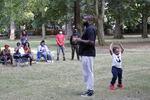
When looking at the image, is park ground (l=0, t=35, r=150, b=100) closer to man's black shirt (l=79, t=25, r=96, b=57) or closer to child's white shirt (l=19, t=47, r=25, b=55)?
child's white shirt (l=19, t=47, r=25, b=55)

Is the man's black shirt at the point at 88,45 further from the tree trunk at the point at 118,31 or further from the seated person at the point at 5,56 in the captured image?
the tree trunk at the point at 118,31

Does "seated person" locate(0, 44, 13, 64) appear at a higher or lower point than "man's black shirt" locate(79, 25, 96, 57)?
lower

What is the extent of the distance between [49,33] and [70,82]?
72836 millimetres

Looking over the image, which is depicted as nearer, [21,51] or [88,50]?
[88,50]

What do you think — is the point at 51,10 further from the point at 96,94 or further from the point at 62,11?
the point at 96,94

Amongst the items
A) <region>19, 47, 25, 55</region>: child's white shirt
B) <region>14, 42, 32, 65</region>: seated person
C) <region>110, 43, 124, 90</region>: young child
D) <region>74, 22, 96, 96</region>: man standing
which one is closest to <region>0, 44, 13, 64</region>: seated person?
<region>14, 42, 32, 65</region>: seated person

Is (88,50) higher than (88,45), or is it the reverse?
(88,45)

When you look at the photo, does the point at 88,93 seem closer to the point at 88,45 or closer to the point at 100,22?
the point at 88,45

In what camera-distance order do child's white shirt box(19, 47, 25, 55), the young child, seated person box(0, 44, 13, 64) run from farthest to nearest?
seated person box(0, 44, 13, 64) → child's white shirt box(19, 47, 25, 55) → the young child

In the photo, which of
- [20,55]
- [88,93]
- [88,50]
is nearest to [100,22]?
[20,55]

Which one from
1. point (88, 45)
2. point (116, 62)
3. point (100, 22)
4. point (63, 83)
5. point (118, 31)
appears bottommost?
point (63, 83)

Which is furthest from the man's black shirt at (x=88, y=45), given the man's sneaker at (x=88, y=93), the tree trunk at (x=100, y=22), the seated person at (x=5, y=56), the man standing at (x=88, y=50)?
the tree trunk at (x=100, y=22)

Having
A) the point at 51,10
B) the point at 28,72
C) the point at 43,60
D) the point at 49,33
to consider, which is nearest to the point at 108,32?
the point at 49,33

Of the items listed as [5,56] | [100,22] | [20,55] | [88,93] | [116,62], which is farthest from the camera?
[100,22]
